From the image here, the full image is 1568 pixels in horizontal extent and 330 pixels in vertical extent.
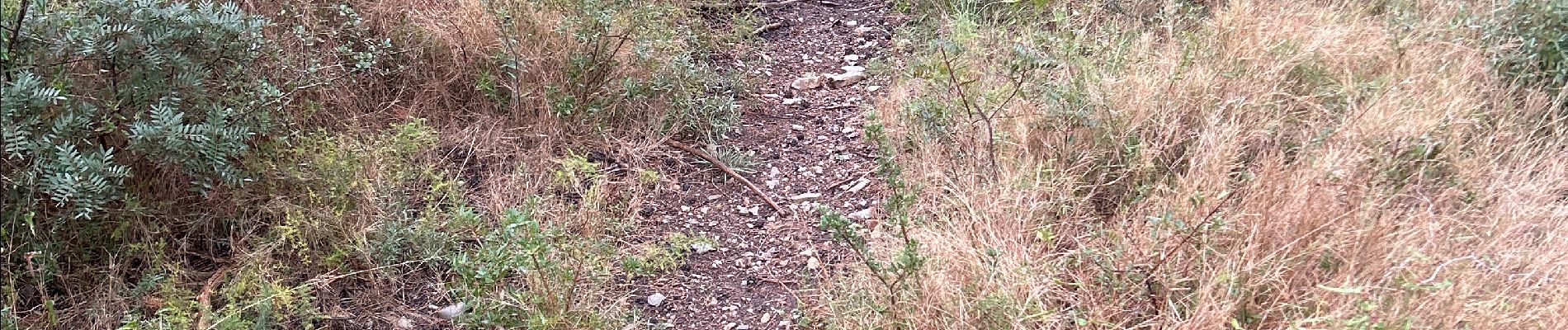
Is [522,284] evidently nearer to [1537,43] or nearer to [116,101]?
[116,101]

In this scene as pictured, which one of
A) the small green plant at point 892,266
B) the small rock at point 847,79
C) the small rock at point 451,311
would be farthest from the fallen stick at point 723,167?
the small rock at point 451,311

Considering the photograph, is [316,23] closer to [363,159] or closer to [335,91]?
[335,91]

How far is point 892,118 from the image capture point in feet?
11.5

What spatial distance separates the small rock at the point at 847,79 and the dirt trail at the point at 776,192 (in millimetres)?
11

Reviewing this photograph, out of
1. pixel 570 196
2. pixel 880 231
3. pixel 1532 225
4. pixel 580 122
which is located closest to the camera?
pixel 1532 225

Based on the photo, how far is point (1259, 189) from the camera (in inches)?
106

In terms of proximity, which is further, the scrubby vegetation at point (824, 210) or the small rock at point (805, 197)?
the small rock at point (805, 197)

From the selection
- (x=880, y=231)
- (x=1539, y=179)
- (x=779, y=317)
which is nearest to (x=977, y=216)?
(x=880, y=231)

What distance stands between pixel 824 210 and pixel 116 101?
1744 millimetres

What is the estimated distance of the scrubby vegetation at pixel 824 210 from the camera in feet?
7.78

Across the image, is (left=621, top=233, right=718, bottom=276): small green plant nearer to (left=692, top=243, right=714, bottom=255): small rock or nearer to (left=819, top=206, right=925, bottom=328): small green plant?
(left=692, top=243, right=714, bottom=255): small rock

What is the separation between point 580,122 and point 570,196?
0.39 meters

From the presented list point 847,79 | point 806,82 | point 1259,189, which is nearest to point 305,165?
point 806,82

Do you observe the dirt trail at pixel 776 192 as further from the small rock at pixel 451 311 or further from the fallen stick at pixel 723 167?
the small rock at pixel 451 311
